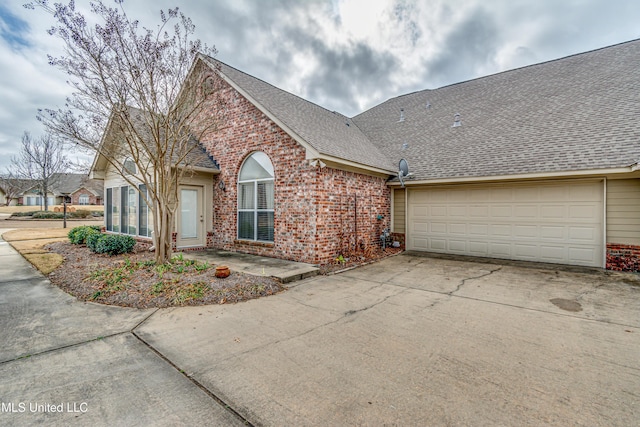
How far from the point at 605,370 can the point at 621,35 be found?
48.0 feet

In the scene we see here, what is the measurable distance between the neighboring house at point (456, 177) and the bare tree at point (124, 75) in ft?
2.89

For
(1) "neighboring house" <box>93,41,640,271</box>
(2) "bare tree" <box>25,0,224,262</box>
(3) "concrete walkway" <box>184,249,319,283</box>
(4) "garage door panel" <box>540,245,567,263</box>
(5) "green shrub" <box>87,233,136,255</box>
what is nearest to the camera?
(2) "bare tree" <box>25,0,224,262</box>

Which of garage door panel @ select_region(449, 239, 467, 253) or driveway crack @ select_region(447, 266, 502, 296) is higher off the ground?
garage door panel @ select_region(449, 239, 467, 253)

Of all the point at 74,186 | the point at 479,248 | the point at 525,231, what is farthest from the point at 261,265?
the point at 74,186

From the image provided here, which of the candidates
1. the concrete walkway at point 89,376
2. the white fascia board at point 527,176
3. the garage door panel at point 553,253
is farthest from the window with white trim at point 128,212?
the garage door panel at point 553,253

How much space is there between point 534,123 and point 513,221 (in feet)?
10.5

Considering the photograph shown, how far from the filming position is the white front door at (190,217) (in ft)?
30.9

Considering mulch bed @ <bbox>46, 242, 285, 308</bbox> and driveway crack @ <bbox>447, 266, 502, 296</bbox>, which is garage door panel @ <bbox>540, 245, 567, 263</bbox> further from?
mulch bed @ <bbox>46, 242, 285, 308</bbox>

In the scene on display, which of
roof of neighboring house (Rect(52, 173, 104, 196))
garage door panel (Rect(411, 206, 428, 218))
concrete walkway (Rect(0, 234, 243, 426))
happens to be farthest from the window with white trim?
roof of neighboring house (Rect(52, 173, 104, 196))

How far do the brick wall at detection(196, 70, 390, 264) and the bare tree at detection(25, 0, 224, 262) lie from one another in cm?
207

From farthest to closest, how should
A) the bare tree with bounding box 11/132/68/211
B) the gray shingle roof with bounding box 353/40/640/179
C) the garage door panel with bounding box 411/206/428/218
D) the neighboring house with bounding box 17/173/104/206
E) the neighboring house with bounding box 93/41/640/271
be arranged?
the neighboring house with bounding box 17/173/104/206
the bare tree with bounding box 11/132/68/211
the garage door panel with bounding box 411/206/428/218
the gray shingle roof with bounding box 353/40/640/179
the neighboring house with bounding box 93/41/640/271

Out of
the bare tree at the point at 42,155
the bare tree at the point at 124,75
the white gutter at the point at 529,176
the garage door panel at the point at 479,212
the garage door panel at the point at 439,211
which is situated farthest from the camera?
the bare tree at the point at 42,155

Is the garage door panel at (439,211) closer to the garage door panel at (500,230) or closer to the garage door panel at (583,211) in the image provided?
the garage door panel at (500,230)

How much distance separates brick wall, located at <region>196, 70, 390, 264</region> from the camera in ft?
24.5
